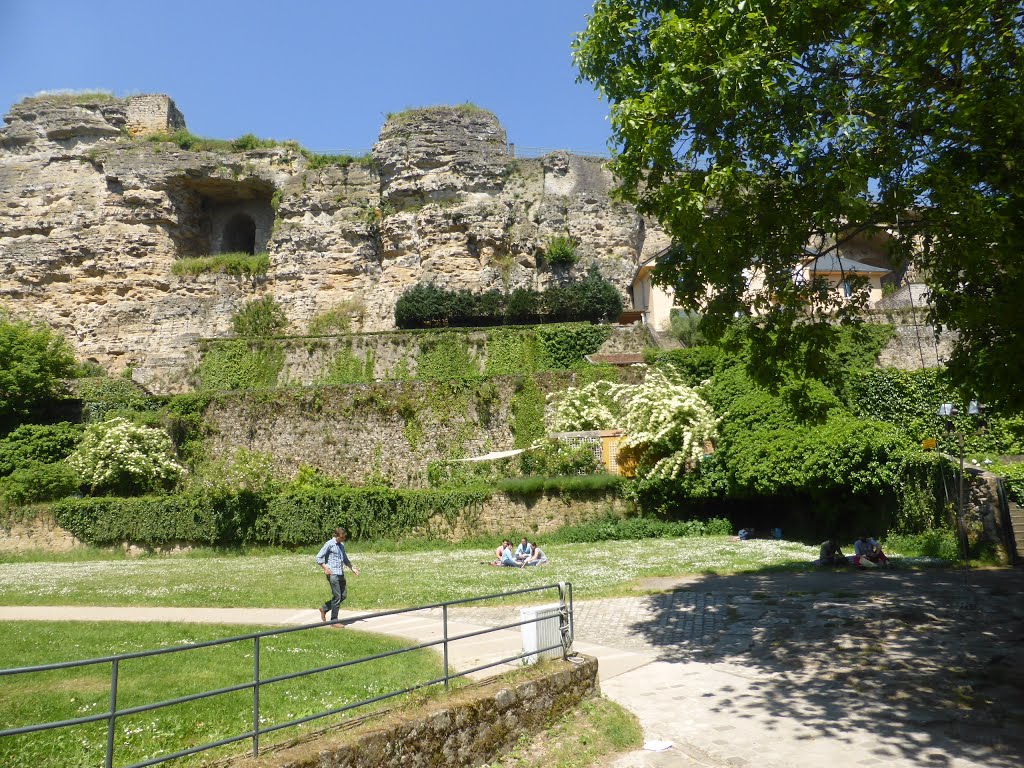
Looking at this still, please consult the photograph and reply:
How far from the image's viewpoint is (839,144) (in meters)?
7.60

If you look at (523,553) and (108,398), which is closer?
(523,553)

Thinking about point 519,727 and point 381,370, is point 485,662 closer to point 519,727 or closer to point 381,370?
point 519,727

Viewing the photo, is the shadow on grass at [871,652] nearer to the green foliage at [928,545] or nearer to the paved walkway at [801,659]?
the paved walkway at [801,659]

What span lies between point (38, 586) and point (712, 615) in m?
13.4

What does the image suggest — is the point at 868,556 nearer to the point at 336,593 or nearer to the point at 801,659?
the point at 801,659

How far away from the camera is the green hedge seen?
20.6m

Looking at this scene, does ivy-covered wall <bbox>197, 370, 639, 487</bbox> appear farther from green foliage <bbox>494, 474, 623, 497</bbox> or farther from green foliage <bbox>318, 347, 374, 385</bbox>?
green foliage <bbox>318, 347, 374, 385</bbox>

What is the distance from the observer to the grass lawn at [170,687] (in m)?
5.09

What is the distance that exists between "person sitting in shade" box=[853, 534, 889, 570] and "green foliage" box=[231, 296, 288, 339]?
28.1 metres

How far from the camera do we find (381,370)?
2950cm

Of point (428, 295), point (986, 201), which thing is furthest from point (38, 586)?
point (428, 295)

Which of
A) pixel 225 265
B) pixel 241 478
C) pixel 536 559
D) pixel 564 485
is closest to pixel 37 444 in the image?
pixel 241 478

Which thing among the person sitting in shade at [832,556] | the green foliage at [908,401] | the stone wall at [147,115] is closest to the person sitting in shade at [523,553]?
the person sitting in shade at [832,556]

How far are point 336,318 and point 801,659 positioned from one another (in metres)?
31.4
